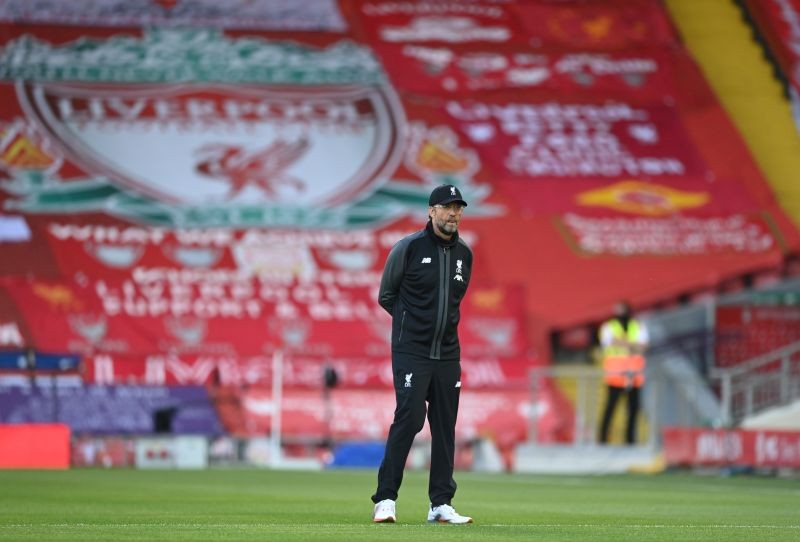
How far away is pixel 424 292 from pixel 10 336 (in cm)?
1742

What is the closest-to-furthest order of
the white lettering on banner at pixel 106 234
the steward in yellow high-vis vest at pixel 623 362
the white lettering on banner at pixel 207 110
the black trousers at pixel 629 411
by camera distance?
the black trousers at pixel 629 411
the steward in yellow high-vis vest at pixel 623 362
the white lettering on banner at pixel 106 234
the white lettering on banner at pixel 207 110

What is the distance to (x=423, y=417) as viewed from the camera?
9.30 m

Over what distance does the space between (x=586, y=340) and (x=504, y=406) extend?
12.2 feet

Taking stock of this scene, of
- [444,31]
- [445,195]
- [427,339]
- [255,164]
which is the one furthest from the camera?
[444,31]

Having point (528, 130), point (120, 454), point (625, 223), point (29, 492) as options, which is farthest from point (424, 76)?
point (29, 492)

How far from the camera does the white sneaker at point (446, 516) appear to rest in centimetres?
927

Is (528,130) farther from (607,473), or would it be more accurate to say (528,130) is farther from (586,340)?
(607,473)

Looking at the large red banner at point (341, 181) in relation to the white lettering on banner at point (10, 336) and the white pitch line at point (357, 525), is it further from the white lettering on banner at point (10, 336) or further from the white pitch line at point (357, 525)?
the white pitch line at point (357, 525)

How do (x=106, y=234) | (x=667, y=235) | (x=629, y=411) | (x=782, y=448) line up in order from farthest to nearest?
(x=667, y=235) → (x=106, y=234) → (x=629, y=411) → (x=782, y=448)

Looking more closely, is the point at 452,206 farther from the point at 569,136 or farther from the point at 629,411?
the point at 569,136

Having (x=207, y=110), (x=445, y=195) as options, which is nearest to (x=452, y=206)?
(x=445, y=195)

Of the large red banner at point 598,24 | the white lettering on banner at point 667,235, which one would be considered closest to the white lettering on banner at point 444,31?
the large red banner at point 598,24

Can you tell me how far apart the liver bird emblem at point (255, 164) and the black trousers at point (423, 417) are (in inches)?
818

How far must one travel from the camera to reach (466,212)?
95.4 ft
